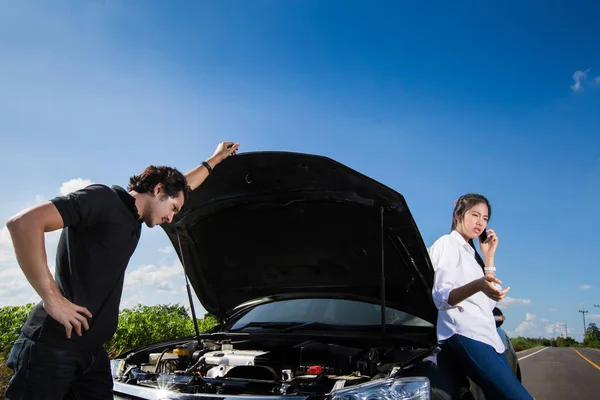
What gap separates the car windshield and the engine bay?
0.32m

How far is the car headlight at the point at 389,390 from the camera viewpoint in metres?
2.19

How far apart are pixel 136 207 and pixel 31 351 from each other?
32.2 inches

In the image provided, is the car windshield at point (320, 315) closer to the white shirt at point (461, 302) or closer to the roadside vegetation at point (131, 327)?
the white shirt at point (461, 302)

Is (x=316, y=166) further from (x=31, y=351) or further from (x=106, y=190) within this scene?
(x=31, y=351)

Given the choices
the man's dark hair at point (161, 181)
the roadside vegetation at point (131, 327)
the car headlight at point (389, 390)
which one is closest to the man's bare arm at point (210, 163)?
the man's dark hair at point (161, 181)

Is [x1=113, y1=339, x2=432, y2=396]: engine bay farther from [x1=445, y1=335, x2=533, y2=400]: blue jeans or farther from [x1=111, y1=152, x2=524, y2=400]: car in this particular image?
[x1=445, y1=335, x2=533, y2=400]: blue jeans

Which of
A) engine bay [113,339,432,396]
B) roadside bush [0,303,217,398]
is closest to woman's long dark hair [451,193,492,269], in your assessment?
engine bay [113,339,432,396]

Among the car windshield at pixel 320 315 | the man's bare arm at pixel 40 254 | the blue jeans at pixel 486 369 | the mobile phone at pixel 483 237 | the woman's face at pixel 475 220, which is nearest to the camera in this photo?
the man's bare arm at pixel 40 254

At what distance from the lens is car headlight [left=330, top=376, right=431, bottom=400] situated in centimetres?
219

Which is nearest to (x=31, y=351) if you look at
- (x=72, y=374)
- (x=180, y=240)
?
(x=72, y=374)

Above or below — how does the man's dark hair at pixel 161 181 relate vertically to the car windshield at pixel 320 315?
above

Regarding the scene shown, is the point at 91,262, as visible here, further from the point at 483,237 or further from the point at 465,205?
the point at 483,237

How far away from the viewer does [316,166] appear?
2.99 metres

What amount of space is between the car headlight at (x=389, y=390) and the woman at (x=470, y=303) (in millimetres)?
363
